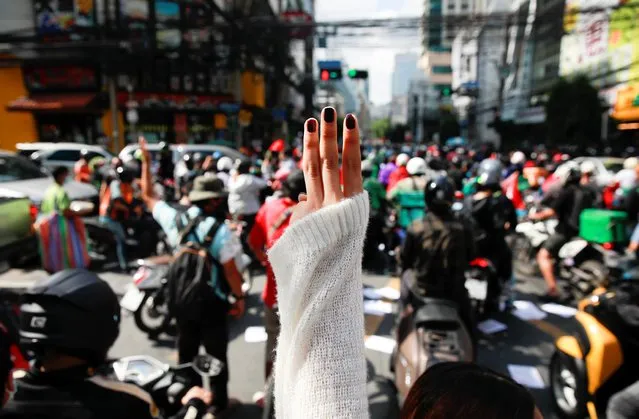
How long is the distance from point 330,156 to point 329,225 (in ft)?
0.43

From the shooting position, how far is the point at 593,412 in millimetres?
2920

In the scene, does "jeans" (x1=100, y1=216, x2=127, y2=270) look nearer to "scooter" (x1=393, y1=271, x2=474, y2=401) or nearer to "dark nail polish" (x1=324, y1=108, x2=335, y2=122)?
"scooter" (x1=393, y1=271, x2=474, y2=401)

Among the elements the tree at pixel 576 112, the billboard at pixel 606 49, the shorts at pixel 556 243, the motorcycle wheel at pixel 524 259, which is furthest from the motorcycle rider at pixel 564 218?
the tree at pixel 576 112

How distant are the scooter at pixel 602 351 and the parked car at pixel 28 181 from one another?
7.33 m

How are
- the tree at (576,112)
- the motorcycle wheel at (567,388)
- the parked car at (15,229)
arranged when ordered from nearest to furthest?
the motorcycle wheel at (567,388) < the parked car at (15,229) < the tree at (576,112)

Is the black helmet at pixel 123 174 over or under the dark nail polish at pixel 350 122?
under

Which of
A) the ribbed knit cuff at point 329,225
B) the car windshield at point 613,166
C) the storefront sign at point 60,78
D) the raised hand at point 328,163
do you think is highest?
the storefront sign at point 60,78

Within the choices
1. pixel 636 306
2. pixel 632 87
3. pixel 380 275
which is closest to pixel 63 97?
pixel 380 275

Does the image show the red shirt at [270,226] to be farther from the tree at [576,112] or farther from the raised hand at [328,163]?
the tree at [576,112]

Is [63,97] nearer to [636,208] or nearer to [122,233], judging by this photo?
[122,233]

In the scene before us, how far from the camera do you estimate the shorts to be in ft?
19.4

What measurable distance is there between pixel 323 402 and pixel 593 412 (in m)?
2.76

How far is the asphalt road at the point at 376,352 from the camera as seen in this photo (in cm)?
390

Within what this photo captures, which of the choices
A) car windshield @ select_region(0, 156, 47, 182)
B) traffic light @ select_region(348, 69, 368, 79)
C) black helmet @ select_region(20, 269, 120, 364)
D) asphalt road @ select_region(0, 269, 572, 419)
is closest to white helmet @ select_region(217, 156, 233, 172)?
car windshield @ select_region(0, 156, 47, 182)
